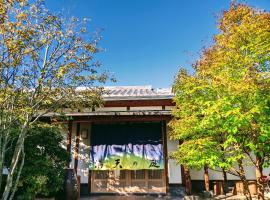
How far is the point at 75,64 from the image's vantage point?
6.43 meters

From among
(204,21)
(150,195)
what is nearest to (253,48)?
(204,21)

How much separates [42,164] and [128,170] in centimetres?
490

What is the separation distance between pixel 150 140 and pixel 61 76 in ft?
21.8

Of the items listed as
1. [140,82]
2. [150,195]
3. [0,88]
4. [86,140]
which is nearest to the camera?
[0,88]

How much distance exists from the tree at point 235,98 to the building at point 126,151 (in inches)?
149

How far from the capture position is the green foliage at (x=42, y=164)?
779cm

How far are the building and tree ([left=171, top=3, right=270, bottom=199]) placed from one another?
12.4 ft

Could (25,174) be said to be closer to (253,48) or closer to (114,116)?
(114,116)

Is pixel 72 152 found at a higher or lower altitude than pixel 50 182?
higher

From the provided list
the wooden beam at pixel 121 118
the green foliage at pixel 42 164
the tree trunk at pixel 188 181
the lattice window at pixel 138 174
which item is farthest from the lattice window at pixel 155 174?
the green foliage at pixel 42 164

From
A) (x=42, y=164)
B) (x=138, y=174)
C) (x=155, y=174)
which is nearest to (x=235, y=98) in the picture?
(x=42, y=164)

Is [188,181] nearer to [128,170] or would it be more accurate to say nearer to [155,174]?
[155,174]

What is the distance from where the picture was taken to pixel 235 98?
578 centimetres

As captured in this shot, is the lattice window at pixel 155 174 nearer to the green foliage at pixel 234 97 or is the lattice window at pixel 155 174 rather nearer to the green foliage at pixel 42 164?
the green foliage at pixel 42 164
